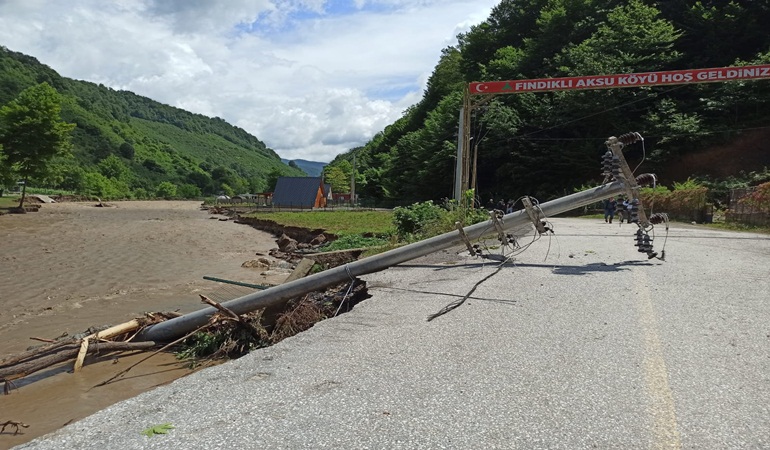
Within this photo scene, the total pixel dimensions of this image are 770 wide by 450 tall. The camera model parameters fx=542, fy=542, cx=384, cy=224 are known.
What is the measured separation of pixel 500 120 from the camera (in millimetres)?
47312

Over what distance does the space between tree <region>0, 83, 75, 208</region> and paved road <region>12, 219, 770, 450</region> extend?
1871 inches

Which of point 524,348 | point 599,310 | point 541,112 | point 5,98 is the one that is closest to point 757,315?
point 599,310

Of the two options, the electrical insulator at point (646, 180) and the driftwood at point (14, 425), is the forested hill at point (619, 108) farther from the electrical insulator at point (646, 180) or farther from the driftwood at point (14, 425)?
the driftwood at point (14, 425)

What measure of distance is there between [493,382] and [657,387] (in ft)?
4.35

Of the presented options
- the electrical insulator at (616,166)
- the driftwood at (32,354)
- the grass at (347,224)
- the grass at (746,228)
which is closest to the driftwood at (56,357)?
the driftwood at (32,354)

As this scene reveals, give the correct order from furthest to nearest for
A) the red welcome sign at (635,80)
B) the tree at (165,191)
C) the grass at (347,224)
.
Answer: the tree at (165,191) → the grass at (347,224) → the red welcome sign at (635,80)

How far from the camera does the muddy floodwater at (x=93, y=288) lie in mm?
6195

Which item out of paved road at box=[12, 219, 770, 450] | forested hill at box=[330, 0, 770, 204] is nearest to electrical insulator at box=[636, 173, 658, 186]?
paved road at box=[12, 219, 770, 450]

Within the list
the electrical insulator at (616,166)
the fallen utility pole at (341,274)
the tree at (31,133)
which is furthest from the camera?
the tree at (31,133)

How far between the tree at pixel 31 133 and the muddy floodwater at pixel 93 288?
43.1ft

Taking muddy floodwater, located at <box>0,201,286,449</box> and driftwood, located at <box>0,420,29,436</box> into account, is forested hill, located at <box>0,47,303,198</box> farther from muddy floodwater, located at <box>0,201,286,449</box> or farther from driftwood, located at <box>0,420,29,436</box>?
driftwood, located at <box>0,420,29,436</box>

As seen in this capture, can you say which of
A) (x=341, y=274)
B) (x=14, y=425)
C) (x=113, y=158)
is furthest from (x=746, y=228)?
(x=113, y=158)

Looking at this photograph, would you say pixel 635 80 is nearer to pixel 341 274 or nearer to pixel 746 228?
pixel 746 228

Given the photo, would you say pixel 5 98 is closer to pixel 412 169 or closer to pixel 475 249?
pixel 412 169
